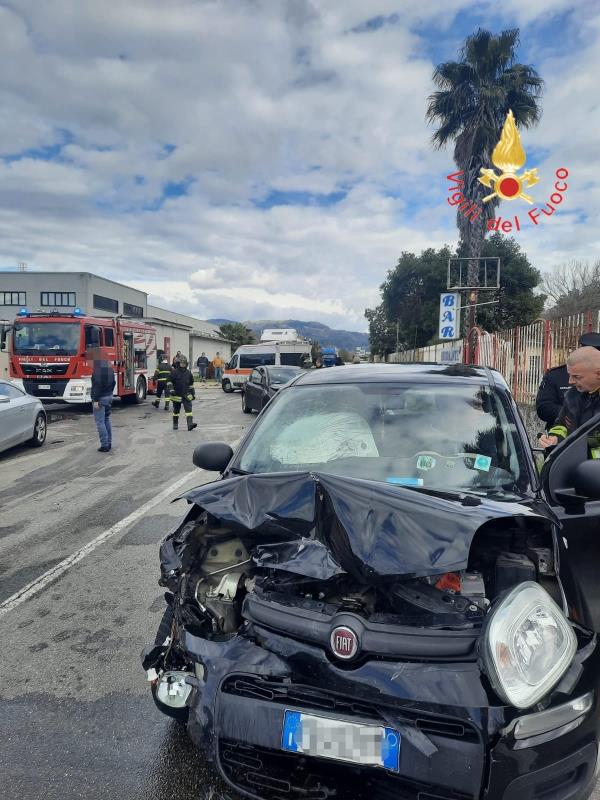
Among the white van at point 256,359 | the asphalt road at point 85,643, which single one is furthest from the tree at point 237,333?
the asphalt road at point 85,643

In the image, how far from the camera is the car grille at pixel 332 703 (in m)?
1.73

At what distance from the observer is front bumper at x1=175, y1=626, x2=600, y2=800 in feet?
5.61

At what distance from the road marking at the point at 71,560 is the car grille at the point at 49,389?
396 inches

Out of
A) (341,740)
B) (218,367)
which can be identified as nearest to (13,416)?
(341,740)

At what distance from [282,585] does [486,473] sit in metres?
1.22

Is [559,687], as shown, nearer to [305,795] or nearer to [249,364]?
[305,795]

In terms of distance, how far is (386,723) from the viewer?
5.83 ft

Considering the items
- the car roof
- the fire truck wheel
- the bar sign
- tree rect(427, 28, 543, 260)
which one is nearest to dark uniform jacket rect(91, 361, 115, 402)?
the car roof

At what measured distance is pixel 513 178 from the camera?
60.3 ft

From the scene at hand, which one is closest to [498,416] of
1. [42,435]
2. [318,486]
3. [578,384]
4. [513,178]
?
[578,384]

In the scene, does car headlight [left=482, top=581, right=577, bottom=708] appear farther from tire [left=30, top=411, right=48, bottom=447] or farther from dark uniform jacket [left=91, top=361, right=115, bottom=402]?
tire [left=30, top=411, right=48, bottom=447]

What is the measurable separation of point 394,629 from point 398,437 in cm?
145

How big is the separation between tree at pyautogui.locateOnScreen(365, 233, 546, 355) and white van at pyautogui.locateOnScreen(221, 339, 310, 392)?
13.6 meters

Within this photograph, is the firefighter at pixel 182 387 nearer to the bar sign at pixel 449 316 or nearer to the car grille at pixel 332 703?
the bar sign at pixel 449 316
